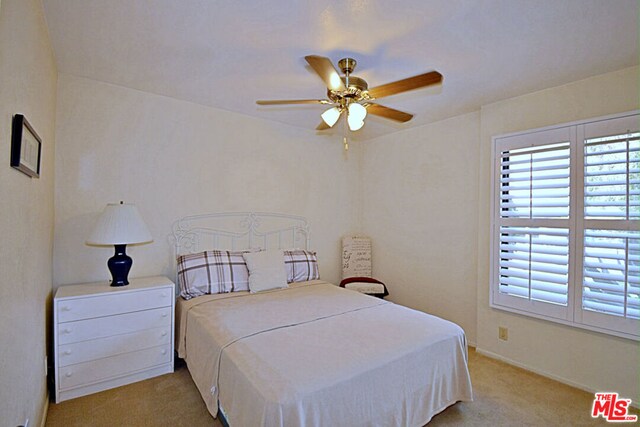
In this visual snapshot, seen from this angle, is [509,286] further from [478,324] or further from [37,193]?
[37,193]

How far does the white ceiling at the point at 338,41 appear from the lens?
1644 mm

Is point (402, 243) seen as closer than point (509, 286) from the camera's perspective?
No

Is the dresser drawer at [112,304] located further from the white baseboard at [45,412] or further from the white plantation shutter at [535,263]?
the white plantation shutter at [535,263]

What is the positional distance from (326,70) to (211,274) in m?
2.07

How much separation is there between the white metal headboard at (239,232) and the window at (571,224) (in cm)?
228

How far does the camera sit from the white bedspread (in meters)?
1.40

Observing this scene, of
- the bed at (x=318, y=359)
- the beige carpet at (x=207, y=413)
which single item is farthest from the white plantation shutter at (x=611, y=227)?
Answer: the bed at (x=318, y=359)

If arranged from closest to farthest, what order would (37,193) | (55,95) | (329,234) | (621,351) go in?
(37,193) < (621,351) < (55,95) < (329,234)

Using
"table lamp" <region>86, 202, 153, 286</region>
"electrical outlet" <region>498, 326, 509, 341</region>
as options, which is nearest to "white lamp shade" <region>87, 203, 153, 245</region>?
"table lamp" <region>86, 202, 153, 286</region>

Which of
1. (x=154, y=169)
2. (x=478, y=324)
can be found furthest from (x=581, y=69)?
(x=154, y=169)

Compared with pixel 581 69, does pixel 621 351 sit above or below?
below

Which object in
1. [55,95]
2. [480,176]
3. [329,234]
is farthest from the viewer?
[329,234]

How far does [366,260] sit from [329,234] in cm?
68

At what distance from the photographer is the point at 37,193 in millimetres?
1742
